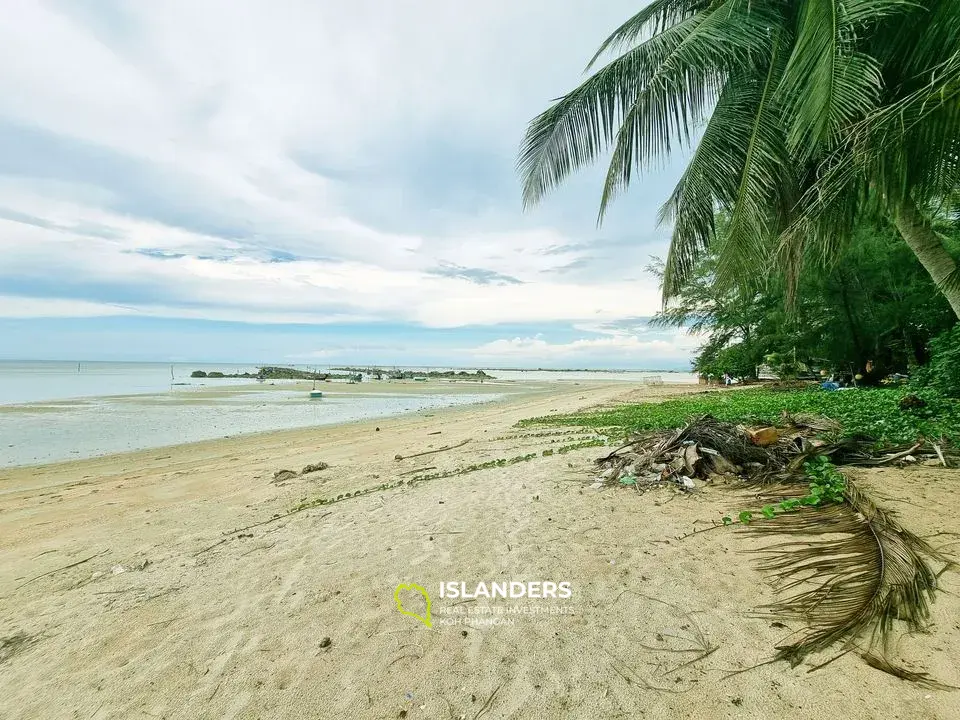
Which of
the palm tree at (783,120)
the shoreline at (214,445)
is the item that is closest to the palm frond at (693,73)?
the palm tree at (783,120)

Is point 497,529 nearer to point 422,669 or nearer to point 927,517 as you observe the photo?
point 422,669

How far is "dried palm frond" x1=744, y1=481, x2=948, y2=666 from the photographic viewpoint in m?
2.23

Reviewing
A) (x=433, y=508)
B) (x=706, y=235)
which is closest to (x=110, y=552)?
(x=433, y=508)

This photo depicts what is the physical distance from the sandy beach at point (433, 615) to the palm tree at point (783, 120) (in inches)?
113

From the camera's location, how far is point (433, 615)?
2721 mm

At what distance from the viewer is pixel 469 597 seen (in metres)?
2.91

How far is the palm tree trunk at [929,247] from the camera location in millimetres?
5180

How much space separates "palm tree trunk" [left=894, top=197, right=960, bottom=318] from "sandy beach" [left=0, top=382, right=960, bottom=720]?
2.35 m

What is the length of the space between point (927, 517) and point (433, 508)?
4197 millimetres

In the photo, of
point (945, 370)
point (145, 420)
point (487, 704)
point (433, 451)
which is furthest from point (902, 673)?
point (145, 420)

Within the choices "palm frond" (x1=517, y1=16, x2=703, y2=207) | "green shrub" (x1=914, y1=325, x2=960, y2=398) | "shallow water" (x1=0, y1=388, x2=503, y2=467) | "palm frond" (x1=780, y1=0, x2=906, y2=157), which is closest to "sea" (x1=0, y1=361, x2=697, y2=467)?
"shallow water" (x1=0, y1=388, x2=503, y2=467)

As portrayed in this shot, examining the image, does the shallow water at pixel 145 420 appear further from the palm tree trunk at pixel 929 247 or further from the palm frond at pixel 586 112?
the palm tree trunk at pixel 929 247

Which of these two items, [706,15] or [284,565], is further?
[706,15]

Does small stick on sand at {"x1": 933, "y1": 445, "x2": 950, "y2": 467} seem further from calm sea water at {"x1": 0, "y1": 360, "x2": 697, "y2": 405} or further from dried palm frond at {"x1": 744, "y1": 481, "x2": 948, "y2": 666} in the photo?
calm sea water at {"x1": 0, "y1": 360, "x2": 697, "y2": 405}
